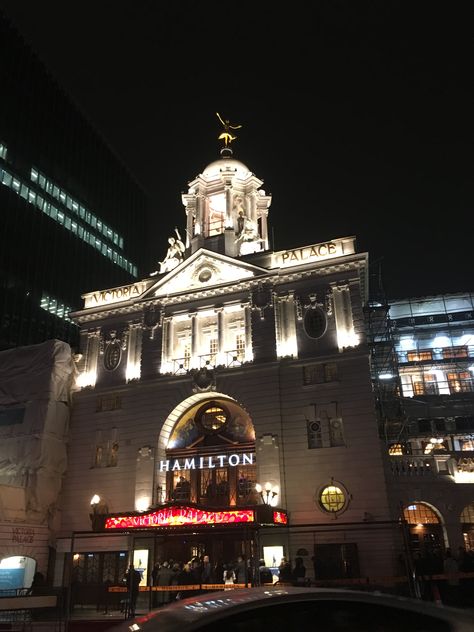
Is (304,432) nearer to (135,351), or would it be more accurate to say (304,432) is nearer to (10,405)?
(135,351)

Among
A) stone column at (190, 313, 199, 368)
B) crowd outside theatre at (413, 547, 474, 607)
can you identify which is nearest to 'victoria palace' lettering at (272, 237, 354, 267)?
stone column at (190, 313, 199, 368)

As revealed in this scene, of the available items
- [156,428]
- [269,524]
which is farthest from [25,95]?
[269,524]

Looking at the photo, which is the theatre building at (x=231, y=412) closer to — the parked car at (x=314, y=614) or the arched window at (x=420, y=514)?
the arched window at (x=420, y=514)

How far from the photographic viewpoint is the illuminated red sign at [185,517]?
2379cm

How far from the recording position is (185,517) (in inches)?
953

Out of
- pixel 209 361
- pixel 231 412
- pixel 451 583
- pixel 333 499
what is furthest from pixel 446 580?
pixel 209 361

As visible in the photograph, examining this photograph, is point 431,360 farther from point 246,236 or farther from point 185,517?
point 185,517

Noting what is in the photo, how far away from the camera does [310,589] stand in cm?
587

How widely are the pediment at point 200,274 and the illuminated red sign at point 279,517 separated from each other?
636 inches

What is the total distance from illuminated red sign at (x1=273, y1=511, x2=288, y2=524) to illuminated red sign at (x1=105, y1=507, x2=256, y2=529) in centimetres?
332

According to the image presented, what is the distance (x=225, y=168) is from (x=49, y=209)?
101ft

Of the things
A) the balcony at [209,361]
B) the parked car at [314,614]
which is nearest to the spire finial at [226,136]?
the balcony at [209,361]

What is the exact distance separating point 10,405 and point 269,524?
74.4ft

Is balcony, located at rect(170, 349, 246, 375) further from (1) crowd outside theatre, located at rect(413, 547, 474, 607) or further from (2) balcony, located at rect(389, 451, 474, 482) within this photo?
(1) crowd outside theatre, located at rect(413, 547, 474, 607)
